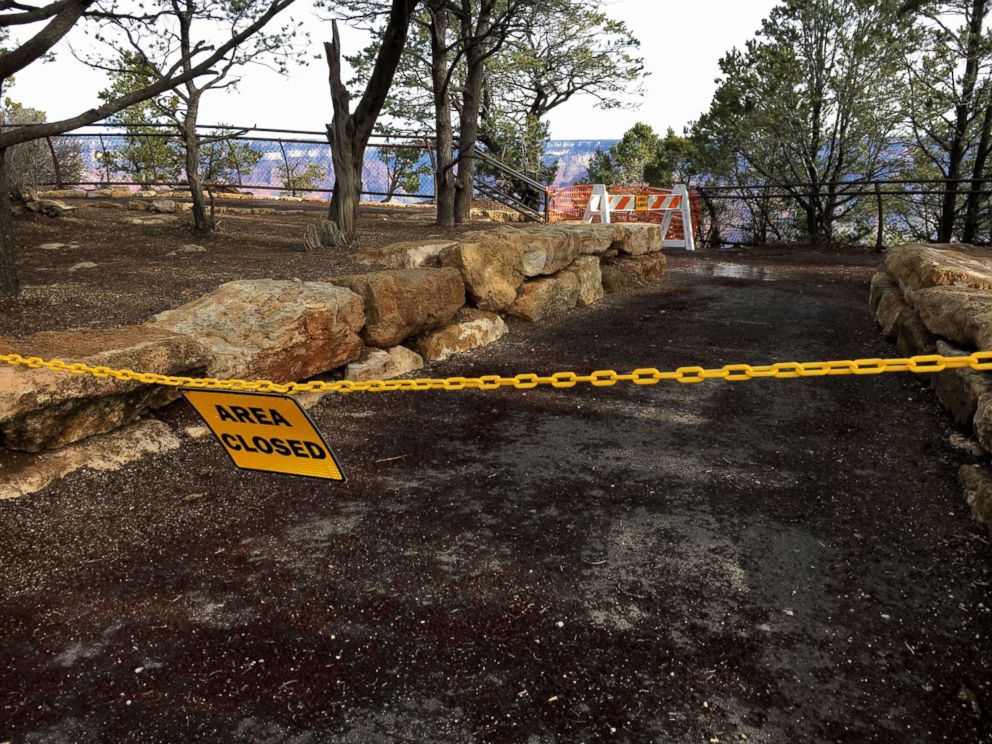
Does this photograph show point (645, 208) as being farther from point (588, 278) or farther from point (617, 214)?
point (588, 278)

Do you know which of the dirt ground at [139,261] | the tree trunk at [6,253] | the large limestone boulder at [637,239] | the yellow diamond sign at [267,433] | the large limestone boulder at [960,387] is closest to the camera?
the yellow diamond sign at [267,433]

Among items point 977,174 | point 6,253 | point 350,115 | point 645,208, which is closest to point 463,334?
point 6,253

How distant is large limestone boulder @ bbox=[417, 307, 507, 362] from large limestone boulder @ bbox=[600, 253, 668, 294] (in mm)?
2484

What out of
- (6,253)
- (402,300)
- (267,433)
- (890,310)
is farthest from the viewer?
(890,310)

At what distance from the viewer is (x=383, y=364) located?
5.18 m

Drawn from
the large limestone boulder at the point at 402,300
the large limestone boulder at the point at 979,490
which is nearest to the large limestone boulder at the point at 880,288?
the large limestone boulder at the point at 979,490

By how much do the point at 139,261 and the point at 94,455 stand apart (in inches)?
141

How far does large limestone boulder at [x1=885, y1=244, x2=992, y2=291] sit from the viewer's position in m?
5.06

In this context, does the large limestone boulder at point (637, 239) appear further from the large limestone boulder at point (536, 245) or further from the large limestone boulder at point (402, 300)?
the large limestone boulder at point (402, 300)

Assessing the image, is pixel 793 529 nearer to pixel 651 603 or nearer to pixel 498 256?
pixel 651 603

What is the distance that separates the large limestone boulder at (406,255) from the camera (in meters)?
6.48

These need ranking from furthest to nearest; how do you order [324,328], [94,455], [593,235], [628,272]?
1. [628,272]
2. [593,235]
3. [324,328]
4. [94,455]

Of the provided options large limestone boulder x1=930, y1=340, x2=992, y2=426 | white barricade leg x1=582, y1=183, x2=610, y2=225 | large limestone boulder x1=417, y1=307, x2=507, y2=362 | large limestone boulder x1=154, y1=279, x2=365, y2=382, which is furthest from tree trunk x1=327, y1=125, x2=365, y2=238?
large limestone boulder x1=930, y1=340, x2=992, y2=426

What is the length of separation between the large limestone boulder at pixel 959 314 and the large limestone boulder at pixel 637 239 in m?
4.11
